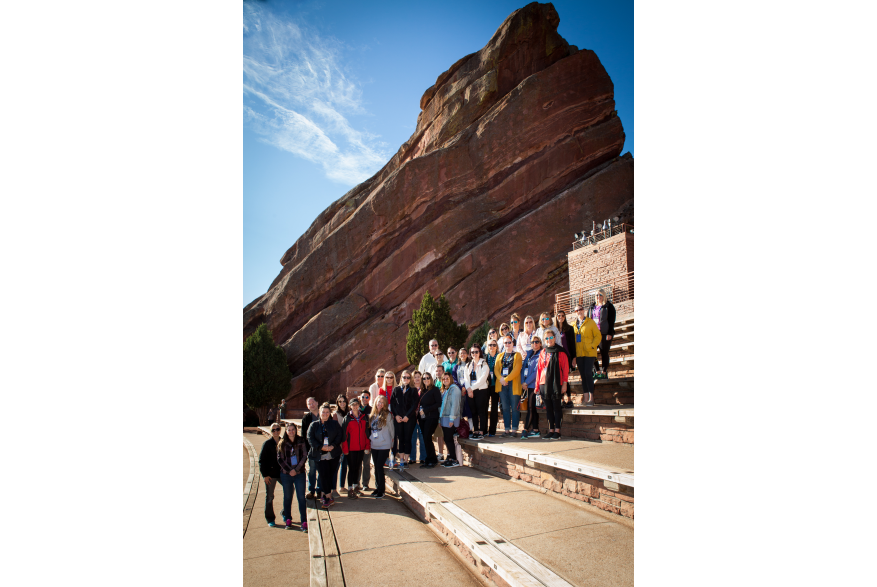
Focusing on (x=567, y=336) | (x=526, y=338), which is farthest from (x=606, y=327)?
(x=526, y=338)

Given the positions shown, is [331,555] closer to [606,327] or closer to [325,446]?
[325,446]

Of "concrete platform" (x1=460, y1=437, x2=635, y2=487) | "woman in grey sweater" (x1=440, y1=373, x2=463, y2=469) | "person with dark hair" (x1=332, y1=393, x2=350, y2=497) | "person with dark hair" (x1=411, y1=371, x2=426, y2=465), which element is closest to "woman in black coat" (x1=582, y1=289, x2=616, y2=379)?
"concrete platform" (x1=460, y1=437, x2=635, y2=487)

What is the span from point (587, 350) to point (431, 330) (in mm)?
15251

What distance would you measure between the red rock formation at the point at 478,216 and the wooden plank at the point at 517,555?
2432 cm

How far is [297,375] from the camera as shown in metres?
31.6

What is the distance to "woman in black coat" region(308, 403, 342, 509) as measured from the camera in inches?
260

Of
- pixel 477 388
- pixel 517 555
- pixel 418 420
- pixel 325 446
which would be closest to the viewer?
pixel 517 555

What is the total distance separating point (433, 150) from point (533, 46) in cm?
1022

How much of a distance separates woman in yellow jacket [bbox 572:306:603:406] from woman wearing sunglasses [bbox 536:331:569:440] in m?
0.70

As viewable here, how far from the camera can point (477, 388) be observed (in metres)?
7.90

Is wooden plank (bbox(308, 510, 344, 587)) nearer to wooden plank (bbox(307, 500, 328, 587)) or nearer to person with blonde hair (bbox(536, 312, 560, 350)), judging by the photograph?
wooden plank (bbox(307, 500, 328, 587))

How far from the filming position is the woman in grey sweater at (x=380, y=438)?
274 inches
